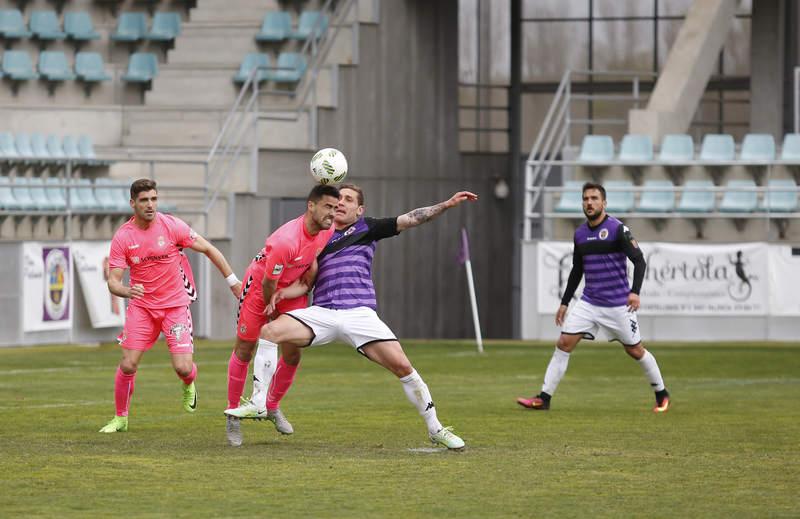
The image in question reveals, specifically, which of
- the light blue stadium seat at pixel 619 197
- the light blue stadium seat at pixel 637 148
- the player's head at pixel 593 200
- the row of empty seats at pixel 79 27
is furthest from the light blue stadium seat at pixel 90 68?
the player's head at pixel 593 200

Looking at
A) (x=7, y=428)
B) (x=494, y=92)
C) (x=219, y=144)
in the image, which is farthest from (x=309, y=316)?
(x=494, y=92)

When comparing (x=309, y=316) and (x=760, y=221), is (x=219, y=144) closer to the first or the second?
(x=760, y=221)

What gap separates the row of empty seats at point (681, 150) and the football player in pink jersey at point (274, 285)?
1782cm

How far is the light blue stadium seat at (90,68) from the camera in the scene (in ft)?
Answer: 109

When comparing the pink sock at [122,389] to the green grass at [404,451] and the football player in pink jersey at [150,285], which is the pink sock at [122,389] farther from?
the green grass at [404,451]

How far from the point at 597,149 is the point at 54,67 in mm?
11646

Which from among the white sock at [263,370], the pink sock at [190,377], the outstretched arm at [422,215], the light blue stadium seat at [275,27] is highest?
the light blue stadium seat at [275,27]

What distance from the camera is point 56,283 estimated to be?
2461 cm

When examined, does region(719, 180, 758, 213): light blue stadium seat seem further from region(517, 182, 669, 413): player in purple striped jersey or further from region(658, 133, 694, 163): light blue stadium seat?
region(517, 182, 669, 413): player in purple striped jersey

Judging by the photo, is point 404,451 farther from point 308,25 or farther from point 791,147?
point 308,25

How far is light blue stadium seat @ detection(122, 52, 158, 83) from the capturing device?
33.5 m

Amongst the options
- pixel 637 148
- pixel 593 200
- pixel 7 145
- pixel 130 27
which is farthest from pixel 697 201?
pixel 593 200

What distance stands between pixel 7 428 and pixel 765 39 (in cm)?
2507

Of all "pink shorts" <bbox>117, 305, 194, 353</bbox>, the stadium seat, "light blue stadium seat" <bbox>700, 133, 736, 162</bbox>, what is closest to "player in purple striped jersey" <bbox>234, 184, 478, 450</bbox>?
"pink shorts" <bbox>117, 305, 194, 353</bbox>
